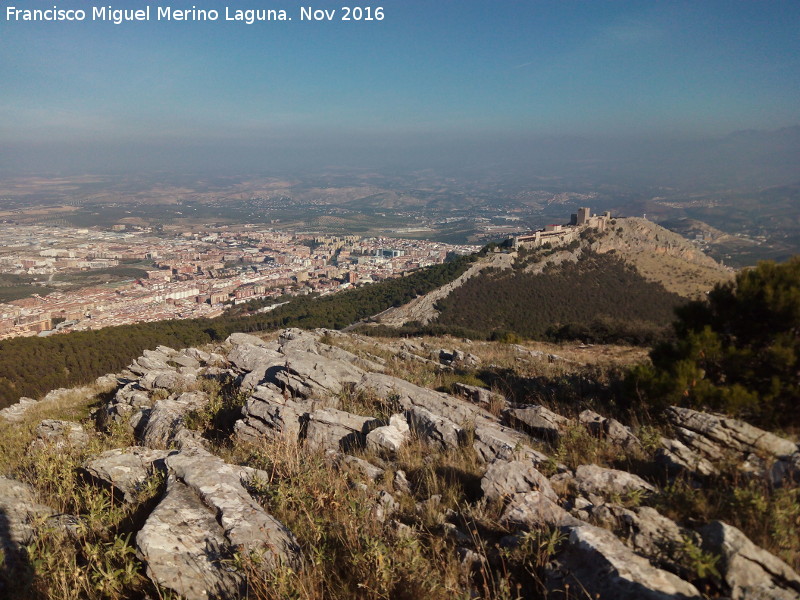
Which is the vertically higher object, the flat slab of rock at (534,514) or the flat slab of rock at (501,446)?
the flat slab of rock at (534,514)

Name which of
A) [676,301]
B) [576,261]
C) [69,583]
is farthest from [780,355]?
[576,261]

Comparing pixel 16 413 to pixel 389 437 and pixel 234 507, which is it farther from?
pixel 234 507

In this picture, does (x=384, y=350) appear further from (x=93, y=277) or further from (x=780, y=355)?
(x=93, y=277)

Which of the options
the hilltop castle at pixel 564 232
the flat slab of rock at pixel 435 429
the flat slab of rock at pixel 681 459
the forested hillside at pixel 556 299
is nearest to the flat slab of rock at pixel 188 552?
the flat slab of rock at pixel 435 429

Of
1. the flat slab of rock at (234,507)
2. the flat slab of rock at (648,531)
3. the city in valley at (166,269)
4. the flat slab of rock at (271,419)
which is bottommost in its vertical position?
the city in valley at (166,269)

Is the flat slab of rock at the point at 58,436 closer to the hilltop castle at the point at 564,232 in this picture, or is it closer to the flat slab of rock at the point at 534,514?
the flat slab of rock at the point at 534,514

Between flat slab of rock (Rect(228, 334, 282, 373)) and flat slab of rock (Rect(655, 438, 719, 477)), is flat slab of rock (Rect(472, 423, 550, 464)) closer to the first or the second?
flat slab of rock (Rect(655, 438, 719, 477))
